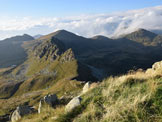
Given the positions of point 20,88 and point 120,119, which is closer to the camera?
point 120,119

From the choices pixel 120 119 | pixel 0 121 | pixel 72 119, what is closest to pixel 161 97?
pixel 120 119

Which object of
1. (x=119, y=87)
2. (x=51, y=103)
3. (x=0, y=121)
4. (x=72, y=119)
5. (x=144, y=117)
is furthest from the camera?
(x=0, y=121)

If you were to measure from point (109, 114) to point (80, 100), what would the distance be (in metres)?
3.39

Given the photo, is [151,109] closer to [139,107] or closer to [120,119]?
[139,107]

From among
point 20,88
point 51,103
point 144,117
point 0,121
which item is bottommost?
point 20,88

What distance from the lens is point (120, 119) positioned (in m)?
7.04

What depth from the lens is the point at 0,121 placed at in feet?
126

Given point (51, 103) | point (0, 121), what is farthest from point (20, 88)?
point (51, 103)

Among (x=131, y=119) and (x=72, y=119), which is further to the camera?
(x=72, y=119)

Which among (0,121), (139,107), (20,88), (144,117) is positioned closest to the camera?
(144,117)

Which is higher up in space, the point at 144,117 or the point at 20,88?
the point at 144,117

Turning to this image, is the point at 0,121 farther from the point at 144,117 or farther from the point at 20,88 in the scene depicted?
the point at 20,88

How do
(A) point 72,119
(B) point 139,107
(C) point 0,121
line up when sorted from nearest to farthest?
(B) point 139,107 → (A) point 72,119 → (C) point 0,121

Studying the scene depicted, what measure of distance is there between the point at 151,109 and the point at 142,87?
6.64ft
